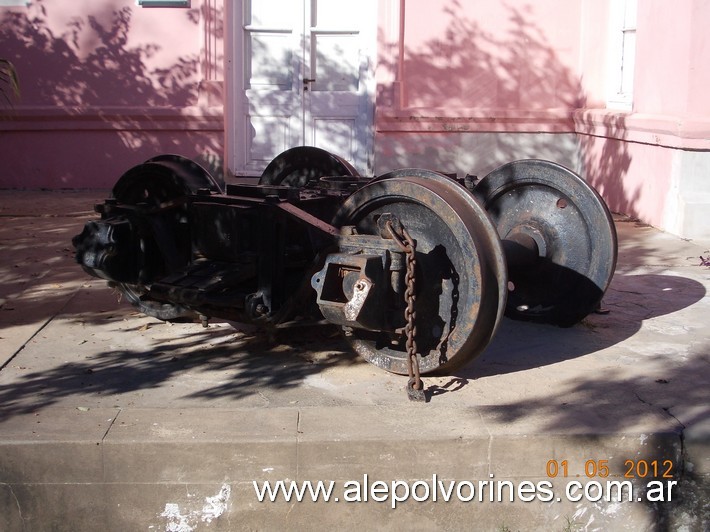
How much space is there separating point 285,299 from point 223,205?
58 centimetres

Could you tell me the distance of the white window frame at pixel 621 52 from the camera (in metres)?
9.80

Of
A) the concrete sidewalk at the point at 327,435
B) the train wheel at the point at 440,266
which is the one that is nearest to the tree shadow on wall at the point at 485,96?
the concrete sidewalk at the point at 327,435

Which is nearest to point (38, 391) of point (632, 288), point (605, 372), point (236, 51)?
point (605, 372)

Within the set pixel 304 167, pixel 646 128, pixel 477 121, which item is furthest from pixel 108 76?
pixel 646 128

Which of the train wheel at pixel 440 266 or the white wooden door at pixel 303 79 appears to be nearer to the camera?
the train wheel at pixel 440 266

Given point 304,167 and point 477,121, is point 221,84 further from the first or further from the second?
point 304,167

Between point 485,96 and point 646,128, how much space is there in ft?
8.09

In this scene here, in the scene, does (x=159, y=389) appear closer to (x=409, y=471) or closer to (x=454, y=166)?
(x=409, y=471)

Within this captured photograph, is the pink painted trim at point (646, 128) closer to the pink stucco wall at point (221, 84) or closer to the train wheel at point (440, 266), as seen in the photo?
the pink stucco wall at point (221, 84)

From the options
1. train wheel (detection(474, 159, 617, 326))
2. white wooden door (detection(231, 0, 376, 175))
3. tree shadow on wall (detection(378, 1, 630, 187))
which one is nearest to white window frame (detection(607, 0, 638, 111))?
tree shadow on wall (detection(378, 1, 630, 187))

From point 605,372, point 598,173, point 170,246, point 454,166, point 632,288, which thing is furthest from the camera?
point 454,166

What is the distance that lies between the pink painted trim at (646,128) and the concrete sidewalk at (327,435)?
375cm

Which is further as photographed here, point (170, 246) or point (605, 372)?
point (170, 246)

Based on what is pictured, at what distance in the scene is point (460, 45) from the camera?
10648 millimetres
